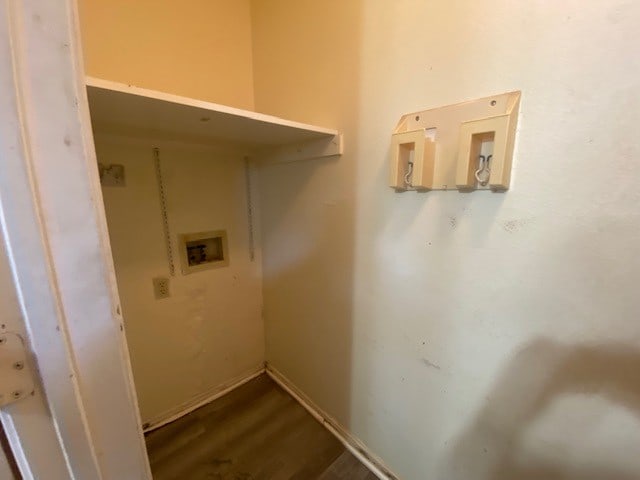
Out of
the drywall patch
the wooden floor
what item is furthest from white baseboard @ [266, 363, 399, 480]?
the drywall patch

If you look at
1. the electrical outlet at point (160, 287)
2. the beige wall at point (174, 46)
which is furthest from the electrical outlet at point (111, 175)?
the electrical outlet at point (160, 287)

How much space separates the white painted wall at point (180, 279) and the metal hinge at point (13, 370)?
3.41 feet

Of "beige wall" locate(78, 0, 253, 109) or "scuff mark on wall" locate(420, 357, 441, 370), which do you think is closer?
"scuff mark on wall" locate(420, 357, 441, 370)

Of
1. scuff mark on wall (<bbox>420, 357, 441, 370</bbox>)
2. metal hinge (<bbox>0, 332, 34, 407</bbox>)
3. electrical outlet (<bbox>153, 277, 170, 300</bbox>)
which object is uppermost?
metal hinge (<bbox>0, 332, 34, 407</bbox>)

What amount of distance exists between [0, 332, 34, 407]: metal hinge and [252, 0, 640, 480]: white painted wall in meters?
0.95

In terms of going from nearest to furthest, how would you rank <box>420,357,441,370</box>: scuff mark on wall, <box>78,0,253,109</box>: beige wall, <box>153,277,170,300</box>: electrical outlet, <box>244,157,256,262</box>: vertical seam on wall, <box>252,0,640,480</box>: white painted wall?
1. <box>252,0,640,480</box>: white painted wall
2. <box>420,357,441,370</box>: scuff mark on wall
3. <box>78,0,253,109</box>: beige wall
4. <box>153,277,170,300</box>: electrical outlet
5. <box>244,157,256,262</box>: vertical seam on wall

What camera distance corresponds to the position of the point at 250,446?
1.36 meters

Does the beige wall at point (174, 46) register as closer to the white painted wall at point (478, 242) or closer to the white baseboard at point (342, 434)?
the white painted wall at point (478, 242)

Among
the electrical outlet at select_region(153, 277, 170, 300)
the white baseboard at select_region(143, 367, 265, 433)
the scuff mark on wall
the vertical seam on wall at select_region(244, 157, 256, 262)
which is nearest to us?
the scuff mark on wall

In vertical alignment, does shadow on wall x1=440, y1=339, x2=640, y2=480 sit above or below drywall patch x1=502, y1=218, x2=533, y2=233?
below

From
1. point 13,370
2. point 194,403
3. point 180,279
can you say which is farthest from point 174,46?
point 194,403

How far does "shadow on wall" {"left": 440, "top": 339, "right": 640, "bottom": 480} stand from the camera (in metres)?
0.62

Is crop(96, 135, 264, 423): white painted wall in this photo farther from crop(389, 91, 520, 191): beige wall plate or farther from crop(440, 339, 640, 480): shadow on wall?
crop(440, 339, 640, 480): shadow on wall

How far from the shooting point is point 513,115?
2.22ft
